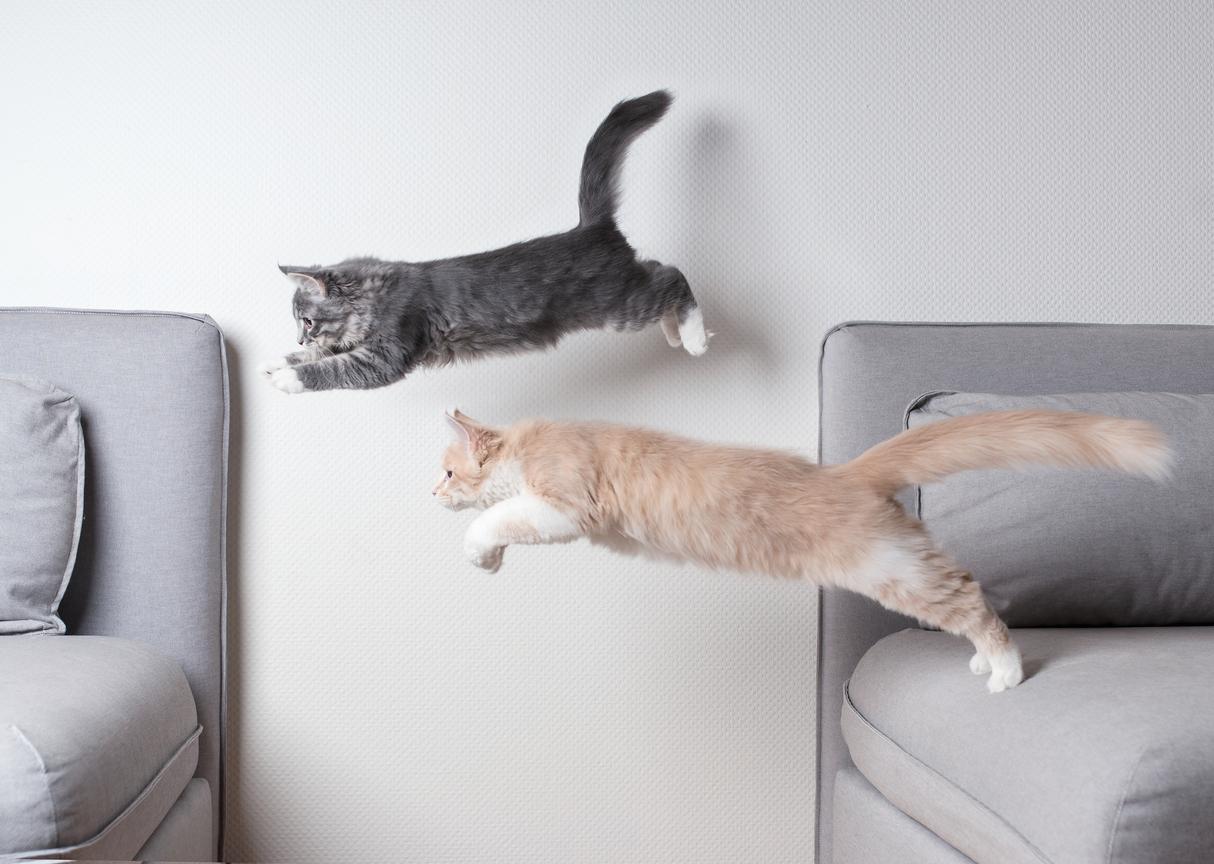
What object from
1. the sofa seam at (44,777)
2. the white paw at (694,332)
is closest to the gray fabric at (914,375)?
the white paw at (694,332)

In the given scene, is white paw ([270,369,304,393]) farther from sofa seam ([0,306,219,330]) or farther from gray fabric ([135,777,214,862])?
gray fabric ([135,777,214,862])

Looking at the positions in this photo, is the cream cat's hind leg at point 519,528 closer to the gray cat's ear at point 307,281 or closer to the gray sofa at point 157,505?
the gray cat's ear at point 307,281

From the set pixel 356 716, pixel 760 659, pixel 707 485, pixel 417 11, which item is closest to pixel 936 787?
pixel 707 485

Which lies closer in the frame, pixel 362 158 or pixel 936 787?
pixel 936 787

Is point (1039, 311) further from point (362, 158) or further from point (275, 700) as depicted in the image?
point (275, 700)

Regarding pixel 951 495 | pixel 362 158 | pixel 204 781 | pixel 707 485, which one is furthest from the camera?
pixel 362 158

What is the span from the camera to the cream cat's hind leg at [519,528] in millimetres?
1019

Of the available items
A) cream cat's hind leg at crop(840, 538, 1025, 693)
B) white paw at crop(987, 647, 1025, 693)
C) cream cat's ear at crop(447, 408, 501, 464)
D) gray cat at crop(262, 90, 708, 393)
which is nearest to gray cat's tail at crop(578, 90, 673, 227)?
gray cat at crop(262, 90, 708, 393)

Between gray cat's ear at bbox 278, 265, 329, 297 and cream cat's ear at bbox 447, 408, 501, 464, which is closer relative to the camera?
cream cat's ear at bbox 447, 408, 501, 464

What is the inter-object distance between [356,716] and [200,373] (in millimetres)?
587

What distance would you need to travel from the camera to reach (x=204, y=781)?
57.3 inches

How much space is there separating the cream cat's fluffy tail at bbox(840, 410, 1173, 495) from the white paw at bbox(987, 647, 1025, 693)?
0.20m

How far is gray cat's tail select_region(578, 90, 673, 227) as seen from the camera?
1.43m

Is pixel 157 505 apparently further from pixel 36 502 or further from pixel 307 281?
pixel 307 281
